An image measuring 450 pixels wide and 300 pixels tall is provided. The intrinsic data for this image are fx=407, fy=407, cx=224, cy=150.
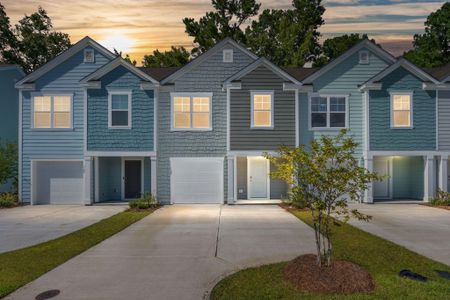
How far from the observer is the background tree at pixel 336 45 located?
49.6 m

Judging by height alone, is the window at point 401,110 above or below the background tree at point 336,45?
below

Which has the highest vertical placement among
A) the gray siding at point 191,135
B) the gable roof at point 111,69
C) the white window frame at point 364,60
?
the white window frame at point 364,60

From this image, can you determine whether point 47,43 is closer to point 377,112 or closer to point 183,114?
point 183,114

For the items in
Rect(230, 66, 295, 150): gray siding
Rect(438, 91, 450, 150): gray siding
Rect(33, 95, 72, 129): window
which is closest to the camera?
Rect(230, 66, 295, 150): gray siding

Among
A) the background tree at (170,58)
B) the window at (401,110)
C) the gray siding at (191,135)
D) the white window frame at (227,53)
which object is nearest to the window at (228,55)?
the white window frame at (227,53)

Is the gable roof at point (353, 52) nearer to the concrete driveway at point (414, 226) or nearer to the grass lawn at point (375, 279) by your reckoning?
the concrete driveway at point (414, 226)

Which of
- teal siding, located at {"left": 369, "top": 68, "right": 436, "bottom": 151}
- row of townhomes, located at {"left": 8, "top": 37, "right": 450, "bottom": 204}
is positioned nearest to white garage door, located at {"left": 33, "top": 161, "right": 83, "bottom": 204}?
row of townhomes, located at {"left": 8, "top": 37, "right": 450, "bottom": 204}

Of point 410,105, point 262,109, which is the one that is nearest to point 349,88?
point 410,105

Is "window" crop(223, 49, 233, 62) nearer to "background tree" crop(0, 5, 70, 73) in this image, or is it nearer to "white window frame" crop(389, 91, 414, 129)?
"white window frame" crop(389, 91, 414, 129)

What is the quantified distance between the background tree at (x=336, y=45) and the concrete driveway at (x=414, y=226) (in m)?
32.8

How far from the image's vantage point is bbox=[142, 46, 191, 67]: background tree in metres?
43.8

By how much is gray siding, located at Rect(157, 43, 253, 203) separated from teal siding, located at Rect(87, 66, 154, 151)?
714 millimetres

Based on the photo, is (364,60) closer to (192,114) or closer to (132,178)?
(192,114)

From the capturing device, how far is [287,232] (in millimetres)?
13258
